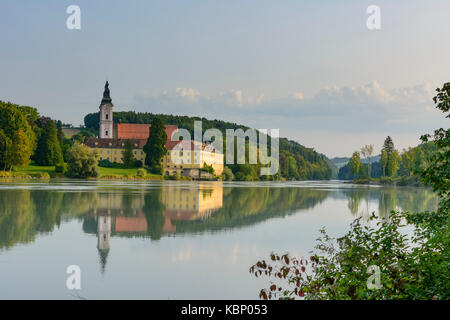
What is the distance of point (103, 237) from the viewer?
1162 centimetres

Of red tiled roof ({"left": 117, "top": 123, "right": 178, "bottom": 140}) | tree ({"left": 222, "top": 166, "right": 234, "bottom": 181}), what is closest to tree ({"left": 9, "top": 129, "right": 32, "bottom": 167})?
tree ({"left": 222, "top": 166, "right": 234, "bottom": 181})

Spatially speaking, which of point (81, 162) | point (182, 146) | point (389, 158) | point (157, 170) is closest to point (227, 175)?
point (182, 146)

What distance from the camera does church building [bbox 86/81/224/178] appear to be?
96.7 metres

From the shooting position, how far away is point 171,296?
21.3 feet

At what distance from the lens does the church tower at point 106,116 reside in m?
121

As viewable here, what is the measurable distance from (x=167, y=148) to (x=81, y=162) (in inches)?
1526

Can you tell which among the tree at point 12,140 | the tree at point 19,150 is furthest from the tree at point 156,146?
the tree at point 19,150

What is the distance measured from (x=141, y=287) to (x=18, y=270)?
7.63 feet

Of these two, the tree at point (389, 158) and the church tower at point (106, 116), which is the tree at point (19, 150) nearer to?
the tree at point (389, 158)

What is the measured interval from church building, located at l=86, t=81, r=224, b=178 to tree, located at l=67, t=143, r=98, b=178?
29.7m

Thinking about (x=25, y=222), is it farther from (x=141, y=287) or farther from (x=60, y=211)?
(x=141, y=287)

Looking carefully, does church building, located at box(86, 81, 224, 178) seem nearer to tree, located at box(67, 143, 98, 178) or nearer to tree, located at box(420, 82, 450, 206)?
tree, located at box(67, 143, 98, 178)

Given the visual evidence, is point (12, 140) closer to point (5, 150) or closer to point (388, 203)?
point (5, 150)
